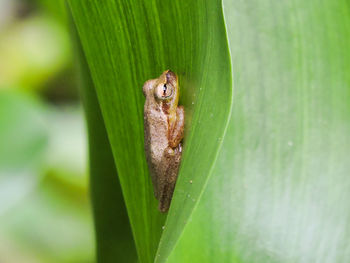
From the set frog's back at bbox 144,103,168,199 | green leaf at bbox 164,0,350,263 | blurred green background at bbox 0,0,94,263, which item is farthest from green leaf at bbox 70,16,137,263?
blurred green background at bbox 0,0,94,263

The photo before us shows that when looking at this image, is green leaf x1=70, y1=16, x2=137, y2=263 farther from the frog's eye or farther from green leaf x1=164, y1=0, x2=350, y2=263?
green leaf x1=164, y1=0, x2=350, y2=263

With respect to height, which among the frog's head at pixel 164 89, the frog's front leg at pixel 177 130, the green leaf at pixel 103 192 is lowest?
the green leaf at pixel 103 192

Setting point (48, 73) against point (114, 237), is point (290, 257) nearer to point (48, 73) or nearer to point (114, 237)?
point (114, 237)

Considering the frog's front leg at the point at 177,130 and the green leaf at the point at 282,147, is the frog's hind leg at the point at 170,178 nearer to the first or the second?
the frog's front leg at the point at 177,130

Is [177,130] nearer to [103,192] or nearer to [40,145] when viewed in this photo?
[103,192]

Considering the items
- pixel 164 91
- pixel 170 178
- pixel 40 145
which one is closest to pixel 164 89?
pixel 164 91

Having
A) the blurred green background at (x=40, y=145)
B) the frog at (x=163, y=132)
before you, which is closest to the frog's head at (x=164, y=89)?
the frog at (x=163, y=132)
